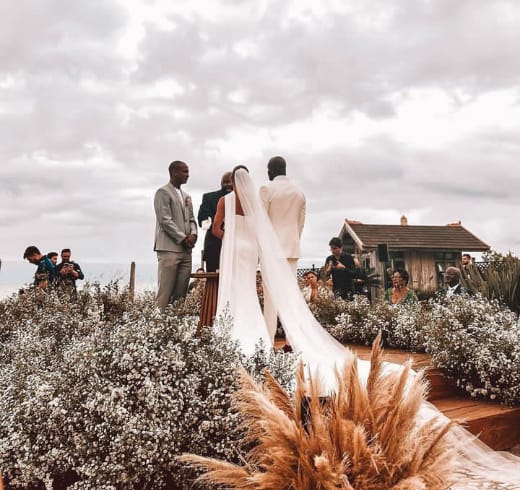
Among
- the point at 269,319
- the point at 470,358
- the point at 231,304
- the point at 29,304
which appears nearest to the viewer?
the point at 470,358

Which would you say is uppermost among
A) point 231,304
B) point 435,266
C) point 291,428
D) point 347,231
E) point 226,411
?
point 347,231

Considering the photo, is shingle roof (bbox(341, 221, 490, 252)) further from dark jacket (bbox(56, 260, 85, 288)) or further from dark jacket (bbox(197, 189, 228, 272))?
dark jacket (bbox(197, 189, 228, 272))

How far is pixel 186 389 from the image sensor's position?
3.70 metres

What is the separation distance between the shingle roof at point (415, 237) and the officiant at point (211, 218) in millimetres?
18663

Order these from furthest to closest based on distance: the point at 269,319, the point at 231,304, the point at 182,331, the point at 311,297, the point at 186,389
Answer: the point at 311,297
the point at 269,319
the point at 231,304
the point at 182,331
the point at 186,389

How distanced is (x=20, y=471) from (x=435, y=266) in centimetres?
2521

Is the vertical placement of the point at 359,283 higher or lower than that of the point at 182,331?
higher

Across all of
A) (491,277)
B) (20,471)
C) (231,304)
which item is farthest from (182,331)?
(491,277)

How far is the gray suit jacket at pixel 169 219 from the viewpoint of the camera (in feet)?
23.4

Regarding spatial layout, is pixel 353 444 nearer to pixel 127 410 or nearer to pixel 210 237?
pixel 127 410

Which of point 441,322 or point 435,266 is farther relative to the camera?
point 435,266

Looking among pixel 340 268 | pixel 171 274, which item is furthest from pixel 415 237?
pixel 171 274

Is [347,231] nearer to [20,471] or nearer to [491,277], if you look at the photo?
[491,277]

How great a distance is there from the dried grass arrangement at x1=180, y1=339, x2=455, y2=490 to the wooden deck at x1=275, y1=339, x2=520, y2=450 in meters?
3.21
